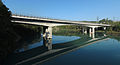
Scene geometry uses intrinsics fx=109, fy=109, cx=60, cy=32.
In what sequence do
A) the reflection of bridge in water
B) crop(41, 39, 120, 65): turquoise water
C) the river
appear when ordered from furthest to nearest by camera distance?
the reflection of bridge in water
the river
crop(41, 39, 120, 65): turquoise water

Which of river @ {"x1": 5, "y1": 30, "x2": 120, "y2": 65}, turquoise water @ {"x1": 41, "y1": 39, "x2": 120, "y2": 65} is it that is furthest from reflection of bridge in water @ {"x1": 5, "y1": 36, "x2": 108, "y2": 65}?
turquoise water @ {"x1": 41, "y1": 39, "x2": 120, "y2": 65}

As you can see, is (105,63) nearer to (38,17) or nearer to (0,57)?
(0,57)

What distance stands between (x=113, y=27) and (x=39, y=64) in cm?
10527

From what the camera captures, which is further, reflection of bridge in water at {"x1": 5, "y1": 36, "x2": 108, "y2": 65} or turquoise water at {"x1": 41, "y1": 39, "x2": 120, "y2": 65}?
reflection of bridge in water at {"x1": 5, "y1": 36, "x2": 108, "y2": 65}

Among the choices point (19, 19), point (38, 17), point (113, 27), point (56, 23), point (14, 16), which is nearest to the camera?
point (14, 16)

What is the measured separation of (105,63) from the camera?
1741 cm

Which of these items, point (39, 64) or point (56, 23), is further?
point (56, 23)

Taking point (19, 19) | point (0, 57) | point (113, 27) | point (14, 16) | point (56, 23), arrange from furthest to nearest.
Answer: point (113, 27), point (56, 23), point (19, 19), point (14, 16), point (0, 57)

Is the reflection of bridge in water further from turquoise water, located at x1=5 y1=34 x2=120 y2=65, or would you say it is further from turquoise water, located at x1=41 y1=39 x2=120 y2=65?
turquoise water, located at x1=41 y1=39 x2=120 y2=65

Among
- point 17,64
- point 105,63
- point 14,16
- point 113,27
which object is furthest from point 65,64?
point 113,27

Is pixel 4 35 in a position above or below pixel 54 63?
above

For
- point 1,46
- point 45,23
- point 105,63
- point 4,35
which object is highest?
point 45,23

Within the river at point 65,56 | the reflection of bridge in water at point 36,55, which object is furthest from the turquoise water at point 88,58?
the reflection of bridge in water at point 36,55

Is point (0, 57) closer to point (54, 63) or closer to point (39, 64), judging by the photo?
point (39, 64)
